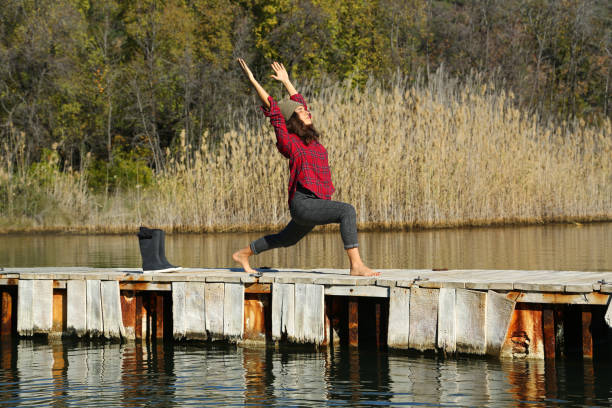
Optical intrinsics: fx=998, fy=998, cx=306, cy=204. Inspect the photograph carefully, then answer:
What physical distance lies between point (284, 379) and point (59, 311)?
10.3ft

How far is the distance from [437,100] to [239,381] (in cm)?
1334

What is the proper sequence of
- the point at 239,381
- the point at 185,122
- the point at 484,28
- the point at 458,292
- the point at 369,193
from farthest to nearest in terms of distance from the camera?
the point at 484,28 < the point at 185,122 < the point at 369,193 < the point at 458,292 < the point at 239,381

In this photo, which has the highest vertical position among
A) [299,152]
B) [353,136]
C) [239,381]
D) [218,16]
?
[218,16]

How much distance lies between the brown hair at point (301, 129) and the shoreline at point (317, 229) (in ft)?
36.5

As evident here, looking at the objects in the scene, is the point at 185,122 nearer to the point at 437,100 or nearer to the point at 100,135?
the point at 100,135

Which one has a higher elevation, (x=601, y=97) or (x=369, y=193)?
(x=601, y=97)

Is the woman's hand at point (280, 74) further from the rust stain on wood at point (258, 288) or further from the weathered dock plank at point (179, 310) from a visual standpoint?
the weathered dock plank at point (179, 310)

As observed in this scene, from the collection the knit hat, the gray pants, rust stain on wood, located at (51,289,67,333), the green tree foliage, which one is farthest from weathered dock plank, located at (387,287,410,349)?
the green tree foliage

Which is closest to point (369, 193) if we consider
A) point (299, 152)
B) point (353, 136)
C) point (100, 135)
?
point (353, 136)

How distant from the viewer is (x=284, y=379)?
7.55 meters

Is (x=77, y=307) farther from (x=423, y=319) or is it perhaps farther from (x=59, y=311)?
(x=423, y=319)

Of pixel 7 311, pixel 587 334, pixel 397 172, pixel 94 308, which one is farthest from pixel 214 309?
pixel 397 172

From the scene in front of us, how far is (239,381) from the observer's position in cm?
747

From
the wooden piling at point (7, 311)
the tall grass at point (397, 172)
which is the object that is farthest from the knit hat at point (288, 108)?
the tall grass at point (397, 172)
